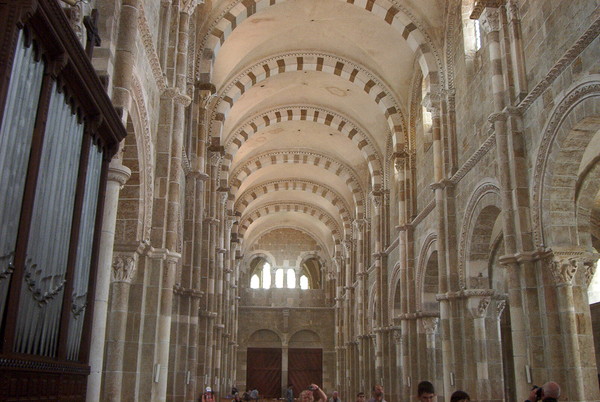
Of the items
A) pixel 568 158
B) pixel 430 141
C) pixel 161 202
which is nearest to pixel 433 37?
pixel 430 141

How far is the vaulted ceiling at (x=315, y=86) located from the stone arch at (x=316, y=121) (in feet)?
0.14

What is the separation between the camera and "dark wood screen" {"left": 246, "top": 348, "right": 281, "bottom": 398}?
40.7m

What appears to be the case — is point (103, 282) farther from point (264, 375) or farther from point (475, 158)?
point (264, 375)

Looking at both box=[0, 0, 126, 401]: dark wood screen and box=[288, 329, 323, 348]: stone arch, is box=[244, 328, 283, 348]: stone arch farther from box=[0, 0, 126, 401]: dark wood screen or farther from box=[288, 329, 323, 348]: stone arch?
box=[0, 0, 126, 401]: dark wood screen

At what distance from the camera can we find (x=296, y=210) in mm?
39344

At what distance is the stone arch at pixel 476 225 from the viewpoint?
14.4 meters

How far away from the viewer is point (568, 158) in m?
11.2

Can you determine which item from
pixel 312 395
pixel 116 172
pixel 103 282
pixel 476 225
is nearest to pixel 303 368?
pixel 476 225

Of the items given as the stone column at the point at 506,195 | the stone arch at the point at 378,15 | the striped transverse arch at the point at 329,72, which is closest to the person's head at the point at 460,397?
the stone column at the point at 506,195

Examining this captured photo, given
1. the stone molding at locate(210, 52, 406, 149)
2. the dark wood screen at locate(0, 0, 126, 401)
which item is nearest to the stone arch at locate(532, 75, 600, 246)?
the dark wood screen at locate(0, 0, 126, 401)

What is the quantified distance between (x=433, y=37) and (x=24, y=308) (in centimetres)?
1589

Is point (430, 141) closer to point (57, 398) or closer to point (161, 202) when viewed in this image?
point (161, 202)

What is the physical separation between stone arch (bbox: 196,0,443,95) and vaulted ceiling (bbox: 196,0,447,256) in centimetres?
3

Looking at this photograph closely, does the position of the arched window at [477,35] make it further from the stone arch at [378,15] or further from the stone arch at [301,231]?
the stone arch at [301,231]
